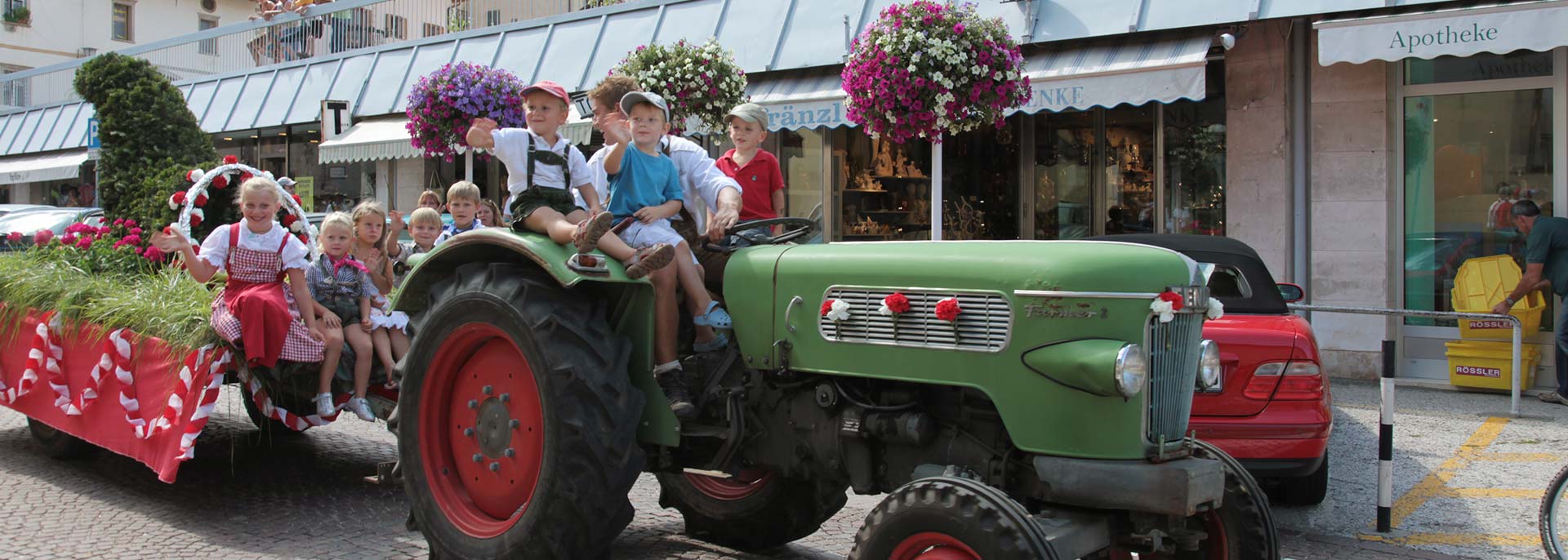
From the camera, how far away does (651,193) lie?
4.69m

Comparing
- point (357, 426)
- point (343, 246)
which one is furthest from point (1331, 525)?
point (357, 426)

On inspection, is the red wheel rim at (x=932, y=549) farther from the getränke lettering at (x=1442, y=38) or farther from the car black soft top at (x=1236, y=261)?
the getränke lettering at (x=1442, y=38)

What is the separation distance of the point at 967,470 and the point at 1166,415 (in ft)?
2.00

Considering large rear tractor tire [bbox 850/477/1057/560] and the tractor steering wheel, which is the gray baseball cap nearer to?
the tractor steering wheel

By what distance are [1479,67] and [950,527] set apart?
949 centimetres

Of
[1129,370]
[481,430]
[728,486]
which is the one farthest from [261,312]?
[1129,370]

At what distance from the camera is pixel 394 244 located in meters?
8.44

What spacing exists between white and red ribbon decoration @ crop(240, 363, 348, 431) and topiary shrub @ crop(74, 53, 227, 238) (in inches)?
104

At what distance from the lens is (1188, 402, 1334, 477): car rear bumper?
5582mm

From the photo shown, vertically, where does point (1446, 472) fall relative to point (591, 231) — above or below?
below

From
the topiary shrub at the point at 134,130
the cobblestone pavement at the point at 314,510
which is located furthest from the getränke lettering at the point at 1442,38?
the topiary shrub at the point at 134,130

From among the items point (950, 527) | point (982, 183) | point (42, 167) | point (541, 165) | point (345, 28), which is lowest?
point (950, 527)

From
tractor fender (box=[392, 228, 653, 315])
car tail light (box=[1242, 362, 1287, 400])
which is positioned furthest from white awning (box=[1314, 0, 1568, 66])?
tractor fender (box=[392, 228, 653, 315])

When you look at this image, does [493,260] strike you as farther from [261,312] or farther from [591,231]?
[261,312]
